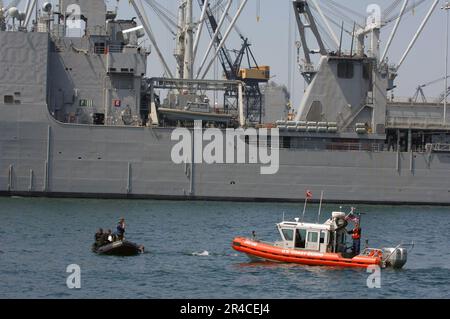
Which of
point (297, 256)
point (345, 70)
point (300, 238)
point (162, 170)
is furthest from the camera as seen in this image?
point (345, 70)

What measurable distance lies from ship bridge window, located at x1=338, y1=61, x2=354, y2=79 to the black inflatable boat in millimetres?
31531

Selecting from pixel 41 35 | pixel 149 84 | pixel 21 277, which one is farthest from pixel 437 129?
pixel 21 277

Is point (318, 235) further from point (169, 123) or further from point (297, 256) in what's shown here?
point (169, 123)

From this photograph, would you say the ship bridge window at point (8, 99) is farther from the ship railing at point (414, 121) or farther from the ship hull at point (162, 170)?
the ship railing at point (414, 121)

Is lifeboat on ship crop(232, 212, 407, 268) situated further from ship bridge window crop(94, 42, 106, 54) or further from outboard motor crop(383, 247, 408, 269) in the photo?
ship bridge window crop(94, 42, 106, 54)

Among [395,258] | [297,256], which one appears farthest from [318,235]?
[395,258]

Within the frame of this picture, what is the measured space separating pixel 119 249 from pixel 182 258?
2.26m

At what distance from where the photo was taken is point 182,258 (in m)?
36.5

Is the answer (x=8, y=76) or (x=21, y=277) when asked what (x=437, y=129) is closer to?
(x=8, y=76)

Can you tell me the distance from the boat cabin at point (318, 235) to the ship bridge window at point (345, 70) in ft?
103

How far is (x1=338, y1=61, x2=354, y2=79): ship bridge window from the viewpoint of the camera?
214 feet

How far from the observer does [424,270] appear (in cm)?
3528

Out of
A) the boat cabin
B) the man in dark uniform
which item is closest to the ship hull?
the man in dark uniform
